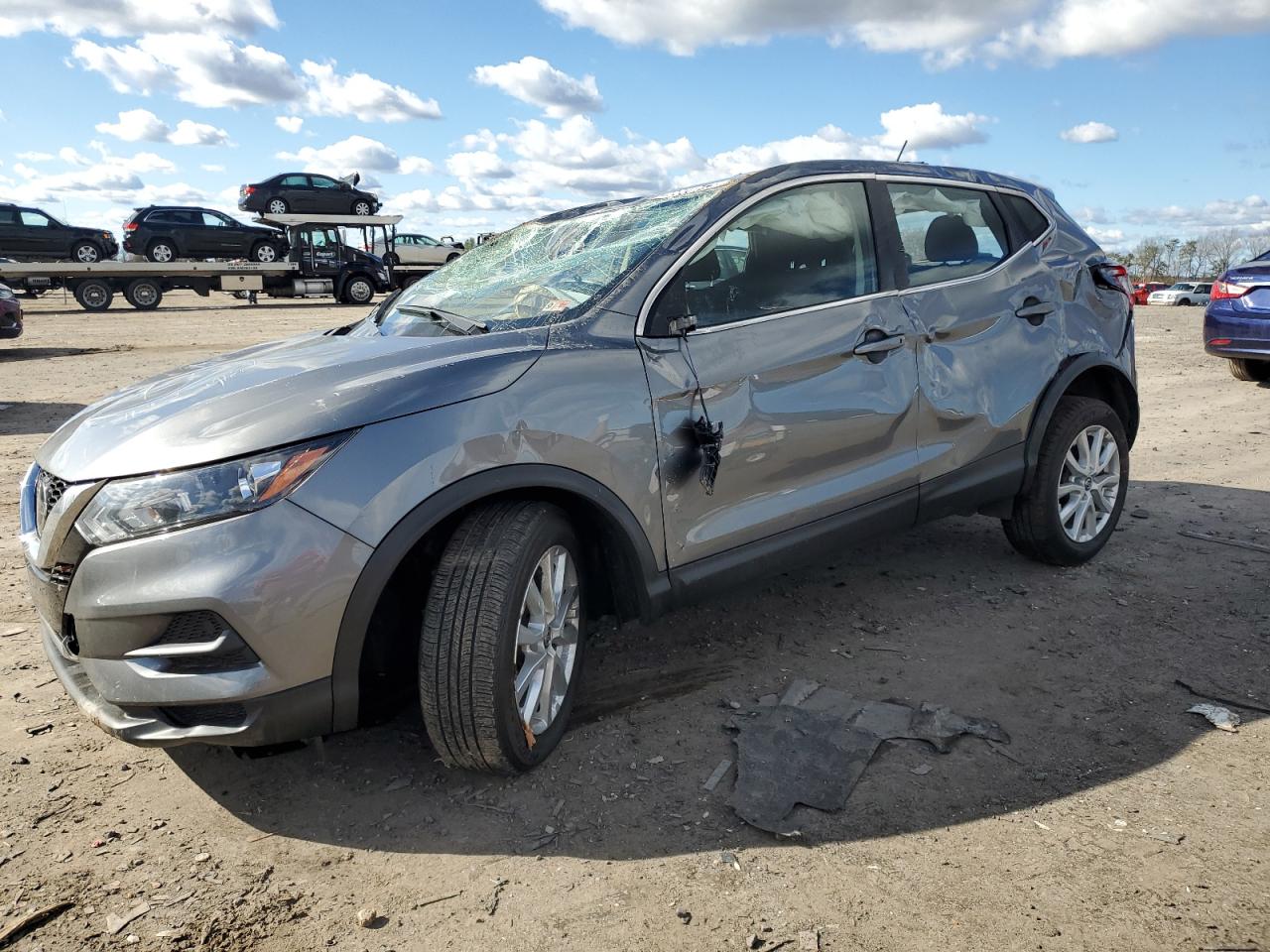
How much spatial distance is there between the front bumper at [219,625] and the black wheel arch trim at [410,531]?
0.03m

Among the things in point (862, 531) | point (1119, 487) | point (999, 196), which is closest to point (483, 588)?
point (862, 531)

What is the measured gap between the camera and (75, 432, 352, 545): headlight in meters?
2.31

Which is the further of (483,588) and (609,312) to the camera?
(609,312)

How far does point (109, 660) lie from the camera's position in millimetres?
2396

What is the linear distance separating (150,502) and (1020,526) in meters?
3.55

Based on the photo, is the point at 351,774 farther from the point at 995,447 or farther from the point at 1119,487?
the point at 1119,487

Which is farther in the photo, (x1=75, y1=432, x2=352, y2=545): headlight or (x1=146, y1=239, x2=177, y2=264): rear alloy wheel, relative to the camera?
(x1=146, y1=239, x2=177, y2=264): rear alloy wheel

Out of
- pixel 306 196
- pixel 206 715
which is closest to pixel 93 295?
pixel 306 196

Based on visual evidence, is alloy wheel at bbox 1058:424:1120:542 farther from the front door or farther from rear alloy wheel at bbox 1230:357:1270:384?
rear alloy wheel at bbox 1230:357:1270:384

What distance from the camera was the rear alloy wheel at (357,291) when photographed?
24.4 m

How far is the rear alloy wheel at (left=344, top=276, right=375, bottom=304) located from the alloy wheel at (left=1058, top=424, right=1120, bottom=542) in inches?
880

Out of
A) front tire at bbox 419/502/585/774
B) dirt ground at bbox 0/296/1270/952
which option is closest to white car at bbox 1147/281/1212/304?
dirt ground at bbox 0/296/1270/952

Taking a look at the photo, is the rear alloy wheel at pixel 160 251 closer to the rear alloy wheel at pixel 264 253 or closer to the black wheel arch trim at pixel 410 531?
the rear alloy wheel at pixel 264 253

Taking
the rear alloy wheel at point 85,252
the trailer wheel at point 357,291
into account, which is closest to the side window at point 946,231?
the trailer wheel at point 357,291
